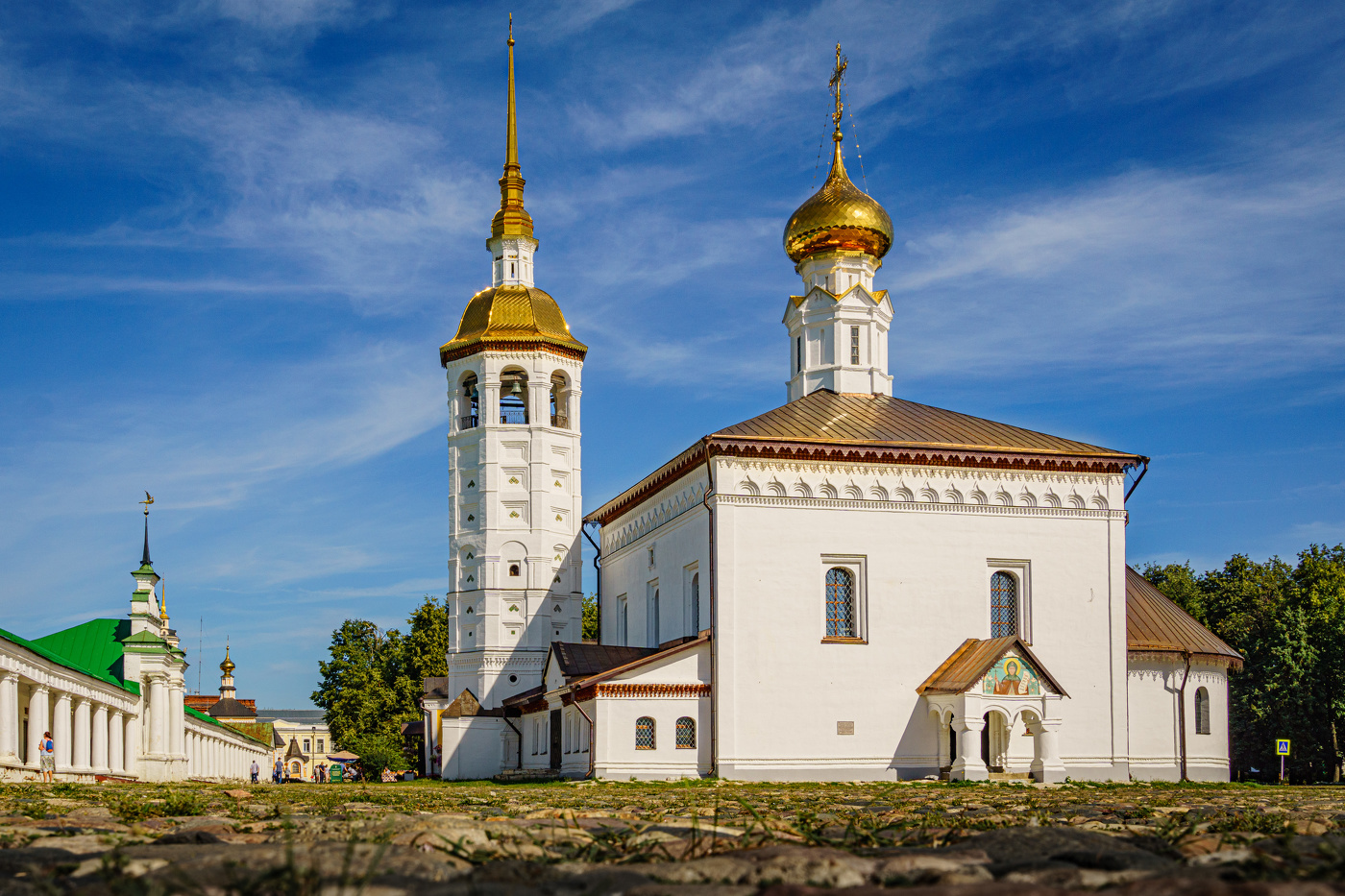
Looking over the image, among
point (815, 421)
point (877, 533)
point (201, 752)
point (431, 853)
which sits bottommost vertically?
point (201, 752)

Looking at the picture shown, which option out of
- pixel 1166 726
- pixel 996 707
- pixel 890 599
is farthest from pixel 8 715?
pixel 1166 726

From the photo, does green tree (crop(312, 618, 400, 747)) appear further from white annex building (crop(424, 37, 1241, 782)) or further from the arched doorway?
the arched doorway

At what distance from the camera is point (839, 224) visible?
35188 mm

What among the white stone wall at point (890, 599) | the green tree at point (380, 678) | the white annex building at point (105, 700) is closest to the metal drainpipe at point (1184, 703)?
the white stone wall at point (890, 599)

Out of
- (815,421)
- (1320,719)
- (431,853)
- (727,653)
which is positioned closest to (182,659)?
(727,653)

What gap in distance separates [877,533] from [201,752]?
965 inches

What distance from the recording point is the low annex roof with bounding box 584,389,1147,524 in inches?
1088

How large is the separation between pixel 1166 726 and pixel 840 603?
332 inches

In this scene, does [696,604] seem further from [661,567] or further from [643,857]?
[643,857]

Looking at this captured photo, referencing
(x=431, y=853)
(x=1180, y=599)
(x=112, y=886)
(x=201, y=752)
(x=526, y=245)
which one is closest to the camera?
(x=112, y=886)

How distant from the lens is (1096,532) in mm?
29516

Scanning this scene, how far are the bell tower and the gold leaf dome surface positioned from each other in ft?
0.14

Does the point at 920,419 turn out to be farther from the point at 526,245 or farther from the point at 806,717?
the point at 526,245

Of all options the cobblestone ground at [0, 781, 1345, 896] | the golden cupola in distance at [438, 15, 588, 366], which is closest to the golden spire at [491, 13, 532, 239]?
the golden cupola in distance at [438, 15, 588, 366]
